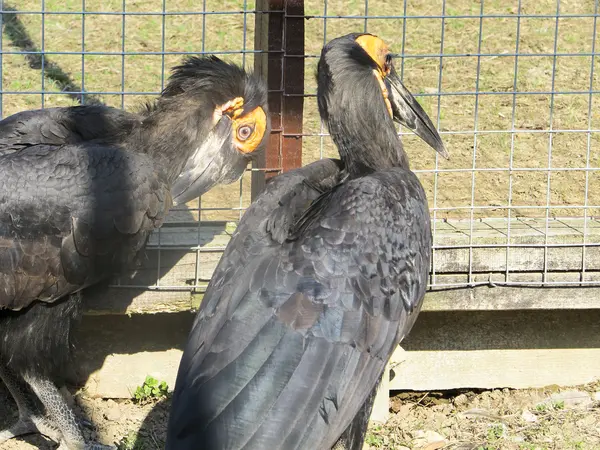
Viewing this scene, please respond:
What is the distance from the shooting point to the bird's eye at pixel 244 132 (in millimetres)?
5043

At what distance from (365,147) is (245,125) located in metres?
0.79

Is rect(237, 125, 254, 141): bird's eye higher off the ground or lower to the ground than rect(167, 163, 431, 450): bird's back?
higher

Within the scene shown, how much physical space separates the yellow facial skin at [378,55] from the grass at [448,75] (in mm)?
1720

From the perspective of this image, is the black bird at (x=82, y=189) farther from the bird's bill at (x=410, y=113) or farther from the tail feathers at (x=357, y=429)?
the tail feathers at (x=357, y=429)

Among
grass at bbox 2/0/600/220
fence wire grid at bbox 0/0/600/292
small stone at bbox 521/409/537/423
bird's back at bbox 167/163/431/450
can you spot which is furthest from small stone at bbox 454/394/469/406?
bird's back at bbox 167/163/431/450

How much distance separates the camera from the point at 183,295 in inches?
203

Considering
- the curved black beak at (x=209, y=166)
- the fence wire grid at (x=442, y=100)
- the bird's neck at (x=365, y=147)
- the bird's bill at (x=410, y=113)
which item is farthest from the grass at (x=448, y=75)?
the bird's neck at (x=365, y=147)

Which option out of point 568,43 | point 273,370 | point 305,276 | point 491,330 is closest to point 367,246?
point 305,276

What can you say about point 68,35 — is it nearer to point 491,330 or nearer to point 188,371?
point 491,330

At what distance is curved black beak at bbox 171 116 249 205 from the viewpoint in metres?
5.00

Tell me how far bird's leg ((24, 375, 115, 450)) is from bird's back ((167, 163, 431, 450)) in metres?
1.27

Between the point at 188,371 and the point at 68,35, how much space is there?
18.6 feet

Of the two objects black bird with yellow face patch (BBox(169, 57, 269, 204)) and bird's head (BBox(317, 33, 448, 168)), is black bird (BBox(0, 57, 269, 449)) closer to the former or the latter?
black bird with yellow face patch (BBox(169, 57, 269, 204))

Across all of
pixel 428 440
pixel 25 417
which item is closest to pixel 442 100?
pixel 428 440
